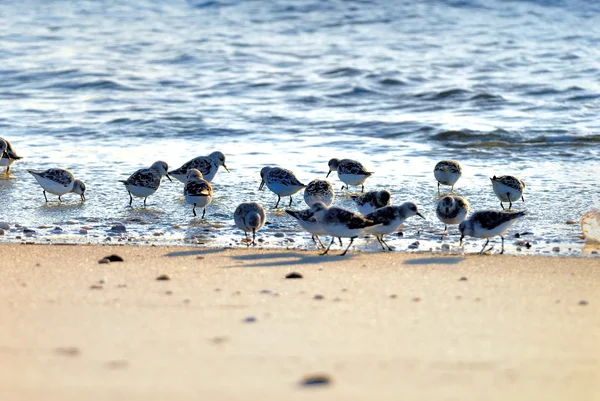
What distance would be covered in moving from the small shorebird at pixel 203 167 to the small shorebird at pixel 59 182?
4.45 ft

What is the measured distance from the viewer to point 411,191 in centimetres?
1178

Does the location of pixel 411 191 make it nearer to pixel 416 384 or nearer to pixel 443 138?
pixel 443 138

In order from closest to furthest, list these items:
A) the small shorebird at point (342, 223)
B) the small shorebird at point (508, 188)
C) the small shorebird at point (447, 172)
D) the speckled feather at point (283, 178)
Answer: the small shorebird at point (342, 223) < the small shorebird at point (508, 188) < the speckled feather at point (283, 178) < the small shorebird at point (447, 172)

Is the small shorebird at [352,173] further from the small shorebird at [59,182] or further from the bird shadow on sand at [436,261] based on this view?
the bird shadow on sand at [436,261]

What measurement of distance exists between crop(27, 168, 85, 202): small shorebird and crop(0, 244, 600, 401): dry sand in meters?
3.49

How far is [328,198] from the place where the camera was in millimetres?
10664

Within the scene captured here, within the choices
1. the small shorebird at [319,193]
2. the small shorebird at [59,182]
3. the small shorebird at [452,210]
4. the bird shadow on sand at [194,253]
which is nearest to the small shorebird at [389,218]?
the small shorebird at [452,210]

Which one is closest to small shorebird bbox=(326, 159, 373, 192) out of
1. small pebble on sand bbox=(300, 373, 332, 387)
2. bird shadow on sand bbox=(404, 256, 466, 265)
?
bird shadow on sand bbox=(404, 256, 466, 265)

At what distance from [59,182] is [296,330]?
655 centimetres

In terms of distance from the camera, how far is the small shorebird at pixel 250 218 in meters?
9.04

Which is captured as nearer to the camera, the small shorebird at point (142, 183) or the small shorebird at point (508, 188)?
the small shorebird at point (508, 188)

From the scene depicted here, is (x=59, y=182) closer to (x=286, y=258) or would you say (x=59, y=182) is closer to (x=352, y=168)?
(x=352, y=168)

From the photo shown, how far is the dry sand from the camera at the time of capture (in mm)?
4535

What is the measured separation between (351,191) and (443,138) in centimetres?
385
